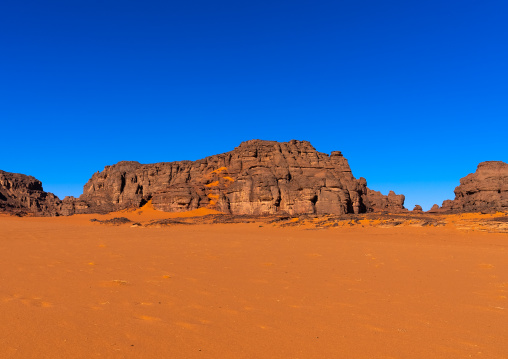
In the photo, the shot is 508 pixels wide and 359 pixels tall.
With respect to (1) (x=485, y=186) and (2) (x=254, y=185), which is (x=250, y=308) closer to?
(2) (x=254, y=185)

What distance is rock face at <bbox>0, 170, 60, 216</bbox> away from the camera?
67463 mm

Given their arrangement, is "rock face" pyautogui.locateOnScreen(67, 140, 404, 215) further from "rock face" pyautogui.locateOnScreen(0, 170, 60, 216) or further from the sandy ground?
the sandy ground

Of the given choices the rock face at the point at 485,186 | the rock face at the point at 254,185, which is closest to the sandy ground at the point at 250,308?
the rock face at the point at 254,185

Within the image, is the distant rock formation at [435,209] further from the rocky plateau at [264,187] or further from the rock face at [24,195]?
the rock face at [24,195]

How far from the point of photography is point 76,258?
9.21 metres

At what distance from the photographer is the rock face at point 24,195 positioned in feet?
221

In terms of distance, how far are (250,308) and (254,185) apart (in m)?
42.5

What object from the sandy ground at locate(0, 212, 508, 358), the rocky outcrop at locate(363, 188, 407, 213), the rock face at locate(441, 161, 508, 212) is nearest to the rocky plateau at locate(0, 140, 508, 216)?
the rock face at locate(441, 161, 508, 212)

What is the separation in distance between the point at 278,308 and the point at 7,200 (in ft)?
269

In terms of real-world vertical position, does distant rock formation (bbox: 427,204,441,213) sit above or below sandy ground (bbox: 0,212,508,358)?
above

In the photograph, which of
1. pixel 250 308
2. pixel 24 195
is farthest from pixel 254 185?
pixel 24 195

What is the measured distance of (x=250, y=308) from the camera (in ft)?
15.6

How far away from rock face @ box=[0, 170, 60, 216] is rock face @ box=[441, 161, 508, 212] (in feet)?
256

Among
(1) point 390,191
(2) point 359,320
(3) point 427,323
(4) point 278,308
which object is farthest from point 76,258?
(1) point 390,191
